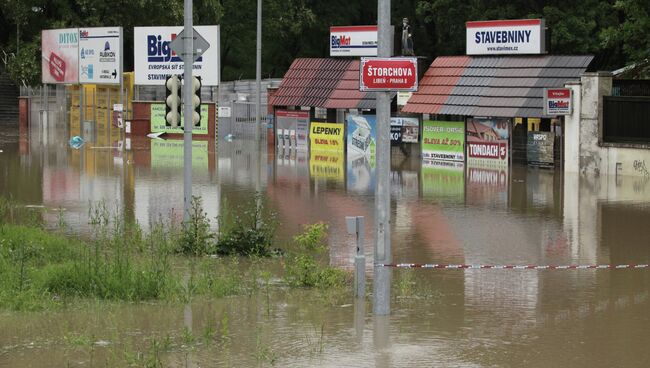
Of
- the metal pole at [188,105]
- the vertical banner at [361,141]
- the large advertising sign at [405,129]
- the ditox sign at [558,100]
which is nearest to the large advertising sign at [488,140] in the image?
the large advertising sign at [405,129]

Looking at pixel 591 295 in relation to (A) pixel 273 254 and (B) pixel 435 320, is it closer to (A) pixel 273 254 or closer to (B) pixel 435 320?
(B) pixel 435 320

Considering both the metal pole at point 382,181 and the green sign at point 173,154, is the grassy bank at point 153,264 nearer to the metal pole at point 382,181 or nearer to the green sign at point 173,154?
the metal pole at point 382,181

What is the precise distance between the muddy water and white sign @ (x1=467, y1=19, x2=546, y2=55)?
5067 millimetres

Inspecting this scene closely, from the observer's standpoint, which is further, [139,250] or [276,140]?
[276,140]

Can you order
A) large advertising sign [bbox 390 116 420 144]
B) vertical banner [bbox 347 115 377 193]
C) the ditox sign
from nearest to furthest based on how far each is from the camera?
the ditox sign → vertical banner [bbox 347 115 377 193] → large advertising sign [bbox 390 116 420 144]

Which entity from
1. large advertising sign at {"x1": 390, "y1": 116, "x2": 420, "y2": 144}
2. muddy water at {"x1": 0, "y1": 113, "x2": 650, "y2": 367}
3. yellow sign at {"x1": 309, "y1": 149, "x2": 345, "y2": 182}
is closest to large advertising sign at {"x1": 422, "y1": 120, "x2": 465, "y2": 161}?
large advertising sign at {"x1": 390, "y1": 116, "x2": 420, "y2": 144}

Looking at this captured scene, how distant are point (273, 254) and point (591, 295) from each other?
523 cm

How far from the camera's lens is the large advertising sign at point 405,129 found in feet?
141

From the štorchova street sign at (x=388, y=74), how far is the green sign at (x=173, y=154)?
23.3 meters

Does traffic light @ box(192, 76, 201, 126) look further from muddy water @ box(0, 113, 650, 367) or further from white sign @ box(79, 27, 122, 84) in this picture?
white sign @ box(79, 27, 122, 84)

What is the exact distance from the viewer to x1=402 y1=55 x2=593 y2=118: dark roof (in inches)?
1484

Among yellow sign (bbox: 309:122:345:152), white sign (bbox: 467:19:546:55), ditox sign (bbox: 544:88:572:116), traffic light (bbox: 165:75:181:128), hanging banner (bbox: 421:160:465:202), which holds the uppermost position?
white sign (bbox: 467:19:546:55)

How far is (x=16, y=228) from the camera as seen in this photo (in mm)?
18781

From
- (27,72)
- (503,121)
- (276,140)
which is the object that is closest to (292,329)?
(503,121)
